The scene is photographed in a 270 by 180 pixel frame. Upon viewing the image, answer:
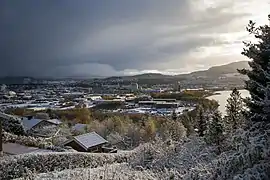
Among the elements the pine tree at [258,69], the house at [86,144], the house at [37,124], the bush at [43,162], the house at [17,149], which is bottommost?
the house at [37,124]

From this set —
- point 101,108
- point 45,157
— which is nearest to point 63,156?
point 45,157

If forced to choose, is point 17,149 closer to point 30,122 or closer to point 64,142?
point 64,142

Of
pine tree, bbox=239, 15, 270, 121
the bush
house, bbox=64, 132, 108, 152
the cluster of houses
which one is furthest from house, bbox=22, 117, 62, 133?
pine tree, bbox=239, 15, 270, 121

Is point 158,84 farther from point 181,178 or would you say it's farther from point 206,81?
point 181,178

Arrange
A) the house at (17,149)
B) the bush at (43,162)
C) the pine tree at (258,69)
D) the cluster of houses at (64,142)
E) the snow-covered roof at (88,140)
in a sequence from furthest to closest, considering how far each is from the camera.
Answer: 1. the snow-covered roof at (88,140)
2. the cluster of houses at (64,142)
3. the house at (17,149)
4. the bush at (43,162)
5. the pine tree at (258,69)

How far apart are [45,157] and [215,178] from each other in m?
8.90

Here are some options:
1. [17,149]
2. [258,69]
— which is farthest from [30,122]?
[258,69]

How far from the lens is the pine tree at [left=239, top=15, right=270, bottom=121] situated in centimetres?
721

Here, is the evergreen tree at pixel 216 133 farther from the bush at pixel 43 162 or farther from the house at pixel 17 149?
the house at pixel 17 149

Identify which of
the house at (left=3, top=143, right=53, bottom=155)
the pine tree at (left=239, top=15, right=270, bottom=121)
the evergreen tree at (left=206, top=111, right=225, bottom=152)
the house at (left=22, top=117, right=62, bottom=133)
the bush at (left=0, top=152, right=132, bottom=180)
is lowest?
the house at (left=22, top=117, right=62, bottom=133)

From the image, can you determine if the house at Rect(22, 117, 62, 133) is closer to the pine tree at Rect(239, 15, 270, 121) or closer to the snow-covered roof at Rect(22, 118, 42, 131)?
the snow-covered roof at Rect(22, 118, 42, 131)

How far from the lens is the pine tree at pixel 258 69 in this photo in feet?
23.7

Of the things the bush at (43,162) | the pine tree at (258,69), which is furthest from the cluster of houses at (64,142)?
the pine tree at (258,69)

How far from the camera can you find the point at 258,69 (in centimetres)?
918
